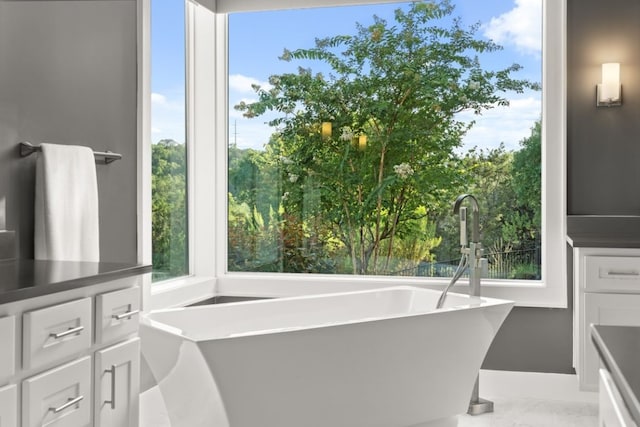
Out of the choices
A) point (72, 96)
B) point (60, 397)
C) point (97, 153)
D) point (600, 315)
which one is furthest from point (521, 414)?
point (72, 96)

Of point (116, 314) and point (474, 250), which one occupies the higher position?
point (474, 250)

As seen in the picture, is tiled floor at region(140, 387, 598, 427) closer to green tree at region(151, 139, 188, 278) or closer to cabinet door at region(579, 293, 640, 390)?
cabinet door at region(579, 293, 640, 390)

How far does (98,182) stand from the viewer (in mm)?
Result: 3191

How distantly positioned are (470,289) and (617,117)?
4.18 ft

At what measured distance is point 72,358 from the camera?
72.4 inches

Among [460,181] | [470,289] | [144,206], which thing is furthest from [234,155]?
[470,289]

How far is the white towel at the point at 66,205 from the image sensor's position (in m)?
2.68

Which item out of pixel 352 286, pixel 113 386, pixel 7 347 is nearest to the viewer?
pixel 7 347

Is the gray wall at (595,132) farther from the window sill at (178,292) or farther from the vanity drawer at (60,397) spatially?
the vanity drawer at (60,397)

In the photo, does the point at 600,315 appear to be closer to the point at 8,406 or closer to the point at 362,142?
the point at 362,142

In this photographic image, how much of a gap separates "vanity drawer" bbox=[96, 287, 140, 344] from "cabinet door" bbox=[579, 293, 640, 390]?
2.24 meters

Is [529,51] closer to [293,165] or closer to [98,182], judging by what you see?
[293,165]

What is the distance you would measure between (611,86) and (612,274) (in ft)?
3.66

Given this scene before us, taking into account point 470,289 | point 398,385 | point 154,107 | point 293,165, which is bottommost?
point 398,385
